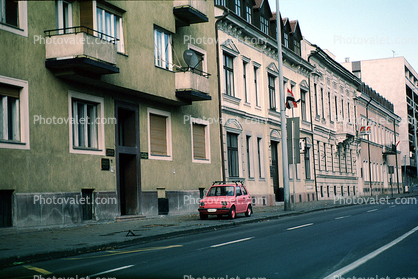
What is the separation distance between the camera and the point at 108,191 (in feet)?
65.4

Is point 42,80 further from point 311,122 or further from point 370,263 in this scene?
point 311,122

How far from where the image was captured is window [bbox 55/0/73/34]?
59.9ft

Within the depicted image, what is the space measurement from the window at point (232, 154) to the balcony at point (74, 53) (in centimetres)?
1350

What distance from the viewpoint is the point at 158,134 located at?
2389cm

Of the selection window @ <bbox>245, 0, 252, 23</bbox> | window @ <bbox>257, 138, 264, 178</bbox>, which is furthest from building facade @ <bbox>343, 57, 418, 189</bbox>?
window @ <bbox>257, 138, 264, 178</bbox>

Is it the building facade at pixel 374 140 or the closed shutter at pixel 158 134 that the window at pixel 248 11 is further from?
the building facade at pixel 374 140

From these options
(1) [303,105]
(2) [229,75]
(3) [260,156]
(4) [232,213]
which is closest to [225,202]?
(4) [232,213]

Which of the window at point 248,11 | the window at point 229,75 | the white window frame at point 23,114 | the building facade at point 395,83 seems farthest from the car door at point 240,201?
the building facade at point 395,83

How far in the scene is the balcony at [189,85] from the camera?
24.1 m

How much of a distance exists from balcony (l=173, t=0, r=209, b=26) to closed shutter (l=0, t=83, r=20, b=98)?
10.4 meters

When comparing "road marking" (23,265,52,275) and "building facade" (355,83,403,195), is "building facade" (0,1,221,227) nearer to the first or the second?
"road marking" (23,265,52,275)

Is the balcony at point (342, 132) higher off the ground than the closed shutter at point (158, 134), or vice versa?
the balcony at point (342, 132)

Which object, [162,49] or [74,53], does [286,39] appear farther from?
[74,53]

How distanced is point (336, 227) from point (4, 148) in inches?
420
